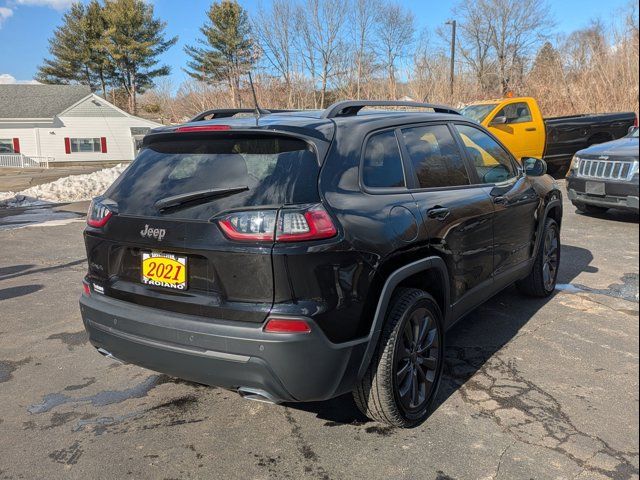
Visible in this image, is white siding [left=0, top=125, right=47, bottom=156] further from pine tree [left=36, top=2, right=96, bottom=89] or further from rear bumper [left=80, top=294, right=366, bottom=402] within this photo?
rear bumper [left=80, top=294, right=366, bottom=402]

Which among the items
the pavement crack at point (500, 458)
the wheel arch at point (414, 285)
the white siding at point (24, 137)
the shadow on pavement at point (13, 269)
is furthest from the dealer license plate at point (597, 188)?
the white siding at point (24, 137)

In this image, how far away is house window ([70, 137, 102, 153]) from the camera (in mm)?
41875

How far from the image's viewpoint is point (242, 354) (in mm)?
2545

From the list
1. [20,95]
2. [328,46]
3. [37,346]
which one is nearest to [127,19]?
[20,95]

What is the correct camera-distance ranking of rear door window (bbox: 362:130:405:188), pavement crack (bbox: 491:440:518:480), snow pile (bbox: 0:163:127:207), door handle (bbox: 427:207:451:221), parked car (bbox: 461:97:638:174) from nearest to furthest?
1. pavement crack (bbox: 491:440:518:480)
2. rear door window (bbox: 362:130:405:188)
3. door handle (bbox: 427:207:451:221)
4. parked car (bbox: 461:97:638:174)
5. snow pile (bbox: 0:163:127:207)

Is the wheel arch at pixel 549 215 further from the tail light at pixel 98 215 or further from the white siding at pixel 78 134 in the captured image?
the white siding at pixel 78 134

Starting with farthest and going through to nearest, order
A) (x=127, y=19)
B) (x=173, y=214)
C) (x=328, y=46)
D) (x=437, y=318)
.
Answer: (x=127, y=19) → (x=328, y=46) → (x=437, y=318) → (x=173, y=214)

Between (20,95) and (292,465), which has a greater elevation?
(20,95)

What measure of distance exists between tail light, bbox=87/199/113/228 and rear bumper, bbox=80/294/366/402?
548 millimetres

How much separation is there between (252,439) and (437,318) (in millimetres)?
1318

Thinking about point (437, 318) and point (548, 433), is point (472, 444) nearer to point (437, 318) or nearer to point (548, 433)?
point (548, 433)

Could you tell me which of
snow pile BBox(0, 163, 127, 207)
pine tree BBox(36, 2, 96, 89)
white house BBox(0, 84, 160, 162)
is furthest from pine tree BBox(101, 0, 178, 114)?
snow pile BBox(0, 163, 127, 207)

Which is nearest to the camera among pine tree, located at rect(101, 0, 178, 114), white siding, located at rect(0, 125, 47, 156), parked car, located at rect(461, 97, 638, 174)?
parked car, located at rect(461, 97, 638, 174)

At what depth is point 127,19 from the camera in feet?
175
